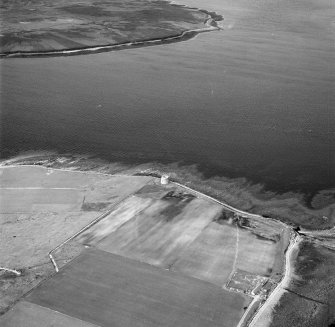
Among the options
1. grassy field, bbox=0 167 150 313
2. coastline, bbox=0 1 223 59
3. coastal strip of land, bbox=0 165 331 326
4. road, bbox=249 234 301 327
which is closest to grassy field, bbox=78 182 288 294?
coastal strip of land, bbox=0 165 331 326

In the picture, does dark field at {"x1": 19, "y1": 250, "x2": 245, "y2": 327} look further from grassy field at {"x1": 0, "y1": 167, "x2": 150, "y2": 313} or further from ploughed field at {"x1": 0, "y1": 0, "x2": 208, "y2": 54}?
ploughed field at {"x1": 0, "y1": 0, "x2": 208, "y2": 54}

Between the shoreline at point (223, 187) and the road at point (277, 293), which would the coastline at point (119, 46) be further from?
the road at point (277, 293)

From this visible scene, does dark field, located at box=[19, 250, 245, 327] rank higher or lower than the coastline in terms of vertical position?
lower

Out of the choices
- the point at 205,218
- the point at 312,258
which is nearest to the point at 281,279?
the point at 312,258

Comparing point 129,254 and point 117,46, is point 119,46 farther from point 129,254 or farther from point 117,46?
point 129,254

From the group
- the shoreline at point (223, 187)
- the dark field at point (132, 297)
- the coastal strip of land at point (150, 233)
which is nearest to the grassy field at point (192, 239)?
the coastal strip of land at point (150, 233)

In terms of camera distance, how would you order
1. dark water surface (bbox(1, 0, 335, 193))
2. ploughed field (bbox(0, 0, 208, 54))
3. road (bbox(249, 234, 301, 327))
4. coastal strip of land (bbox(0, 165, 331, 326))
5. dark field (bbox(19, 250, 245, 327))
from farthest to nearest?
1. ploughed field (bbox(0, 0, 208, 54))
2. dark water surface (bbox(1, 0, 335, 193))
3. coastal strip of land (bbox(0, 165, 331, 326))
4. road (bbox(249, 234, 301, 327))
5. dark field (bbox(19, 250, 245, 327))
